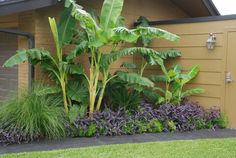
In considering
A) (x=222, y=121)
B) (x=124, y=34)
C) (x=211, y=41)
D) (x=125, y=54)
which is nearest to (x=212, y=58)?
(x=211, y=41)

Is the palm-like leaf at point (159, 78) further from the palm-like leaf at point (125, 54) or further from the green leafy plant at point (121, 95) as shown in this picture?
the palm-like leaf at point (125, 54)

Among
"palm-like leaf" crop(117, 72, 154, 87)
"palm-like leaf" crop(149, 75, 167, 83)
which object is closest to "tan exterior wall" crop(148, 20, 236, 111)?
"palm-like leaf" crop(149, 75, 167, 83)

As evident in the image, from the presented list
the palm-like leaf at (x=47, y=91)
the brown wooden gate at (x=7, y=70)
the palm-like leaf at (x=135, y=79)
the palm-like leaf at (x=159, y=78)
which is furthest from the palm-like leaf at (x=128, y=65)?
the brown wooden gate at (x=7, y=70)

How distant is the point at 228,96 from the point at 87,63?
11.5 ft

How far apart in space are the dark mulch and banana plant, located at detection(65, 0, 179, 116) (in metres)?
0.93

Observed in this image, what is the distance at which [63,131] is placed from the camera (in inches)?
274

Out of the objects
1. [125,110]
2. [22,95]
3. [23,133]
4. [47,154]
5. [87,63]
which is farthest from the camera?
[87,63]

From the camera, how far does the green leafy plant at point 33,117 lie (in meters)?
6.72

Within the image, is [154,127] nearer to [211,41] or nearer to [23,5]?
[211,41]

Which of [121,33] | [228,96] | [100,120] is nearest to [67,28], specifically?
[121,33]

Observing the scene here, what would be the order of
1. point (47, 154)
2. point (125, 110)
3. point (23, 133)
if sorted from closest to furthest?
point (47, 154)
point (23, 133)
point (125, 110)

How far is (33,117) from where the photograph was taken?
6.76 metres

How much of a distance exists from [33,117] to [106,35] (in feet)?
6.94

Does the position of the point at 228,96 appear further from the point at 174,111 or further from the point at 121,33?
the point at 121,33
